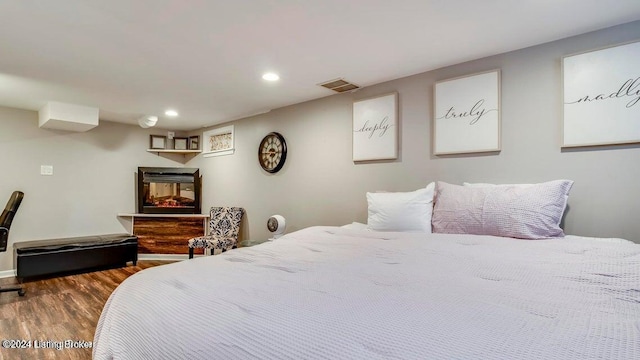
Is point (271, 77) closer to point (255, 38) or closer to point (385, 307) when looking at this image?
point (255, 38)

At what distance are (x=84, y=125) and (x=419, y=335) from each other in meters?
4.89

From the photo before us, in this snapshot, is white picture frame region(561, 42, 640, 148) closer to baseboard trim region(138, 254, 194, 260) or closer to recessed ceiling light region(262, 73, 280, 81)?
recessed ceiling light region(262, 73, 280, 81)

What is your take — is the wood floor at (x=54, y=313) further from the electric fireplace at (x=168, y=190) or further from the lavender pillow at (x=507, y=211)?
the lavender pillow at (x=507, y=211)

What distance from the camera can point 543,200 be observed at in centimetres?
193

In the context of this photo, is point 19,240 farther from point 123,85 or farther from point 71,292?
point 123,85

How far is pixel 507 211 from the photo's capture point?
197cm

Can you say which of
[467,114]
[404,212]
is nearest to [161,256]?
[404,212]

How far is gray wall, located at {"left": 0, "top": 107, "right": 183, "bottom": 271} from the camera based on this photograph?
411 centimetres

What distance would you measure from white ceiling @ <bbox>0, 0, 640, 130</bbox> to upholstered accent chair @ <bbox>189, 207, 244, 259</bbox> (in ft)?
6.31

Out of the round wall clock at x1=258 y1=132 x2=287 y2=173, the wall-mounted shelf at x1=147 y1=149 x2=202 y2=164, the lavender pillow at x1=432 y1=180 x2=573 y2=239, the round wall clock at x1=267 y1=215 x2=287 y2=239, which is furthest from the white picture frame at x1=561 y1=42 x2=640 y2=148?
the wall-mounted shelf at x1=147 y1=149 x2=202 y2=164

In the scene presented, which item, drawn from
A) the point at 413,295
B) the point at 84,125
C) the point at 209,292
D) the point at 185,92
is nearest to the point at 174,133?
the point at 84,125

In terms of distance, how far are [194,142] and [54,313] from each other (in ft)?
10.7

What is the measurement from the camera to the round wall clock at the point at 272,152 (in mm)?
3951

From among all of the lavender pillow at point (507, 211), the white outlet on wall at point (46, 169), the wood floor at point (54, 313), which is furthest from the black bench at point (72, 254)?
the lavender pillow at point (507, 211)
